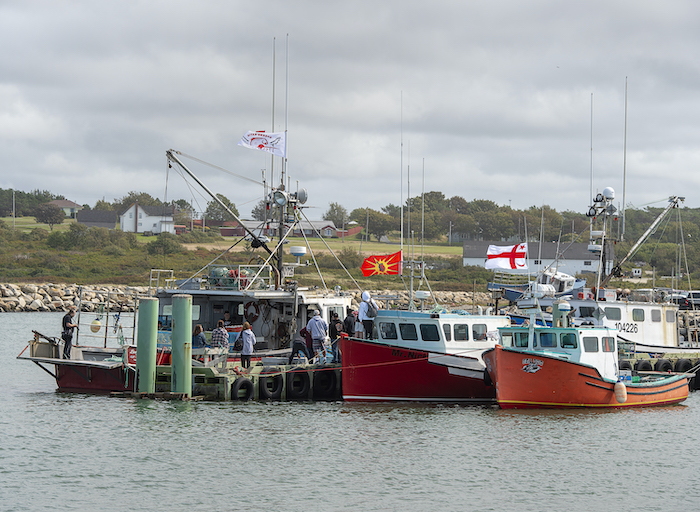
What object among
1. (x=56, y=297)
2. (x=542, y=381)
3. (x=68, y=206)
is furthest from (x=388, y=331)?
(x=68, y=206)

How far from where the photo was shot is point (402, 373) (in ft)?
80.4

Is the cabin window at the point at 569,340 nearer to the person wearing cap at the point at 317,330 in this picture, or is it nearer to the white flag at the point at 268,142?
the person wearing cap at the point at 317,330

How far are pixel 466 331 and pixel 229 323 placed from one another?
7830mm

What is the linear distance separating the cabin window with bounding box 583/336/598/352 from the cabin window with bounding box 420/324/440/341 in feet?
13.6

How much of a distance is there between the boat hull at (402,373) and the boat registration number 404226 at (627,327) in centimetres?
891

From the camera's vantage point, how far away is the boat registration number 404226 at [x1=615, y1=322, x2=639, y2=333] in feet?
103

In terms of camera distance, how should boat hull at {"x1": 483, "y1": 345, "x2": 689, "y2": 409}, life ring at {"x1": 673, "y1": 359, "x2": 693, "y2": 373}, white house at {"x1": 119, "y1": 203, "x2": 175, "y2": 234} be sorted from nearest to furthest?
1. boat hull at {"x1": 483, "y1": 345, "x2": 689, "y2": 409}
2. life ring at {"x1": 673, "y1": 359, "x2": 693, "y2": 373}
3. white house at {"x1": 119, "y1": 203, "x2": 175, "y2": 234}

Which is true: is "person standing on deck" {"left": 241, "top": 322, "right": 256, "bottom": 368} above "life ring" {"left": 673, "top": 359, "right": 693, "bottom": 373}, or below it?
above

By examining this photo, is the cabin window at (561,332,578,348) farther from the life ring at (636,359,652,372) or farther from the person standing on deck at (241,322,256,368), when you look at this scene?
the person standing on deck at (241,322,256,368)

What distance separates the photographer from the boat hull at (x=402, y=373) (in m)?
24.4

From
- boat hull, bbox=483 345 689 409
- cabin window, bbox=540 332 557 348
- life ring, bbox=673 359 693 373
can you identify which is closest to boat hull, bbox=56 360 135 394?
boat hull, bbox=483 345 689 409

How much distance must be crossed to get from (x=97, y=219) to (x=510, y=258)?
112042mm

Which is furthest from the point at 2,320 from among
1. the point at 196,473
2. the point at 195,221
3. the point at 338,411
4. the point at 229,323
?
the point at 195,221

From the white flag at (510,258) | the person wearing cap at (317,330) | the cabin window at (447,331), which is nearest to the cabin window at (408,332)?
the cabin window at (447,331)
